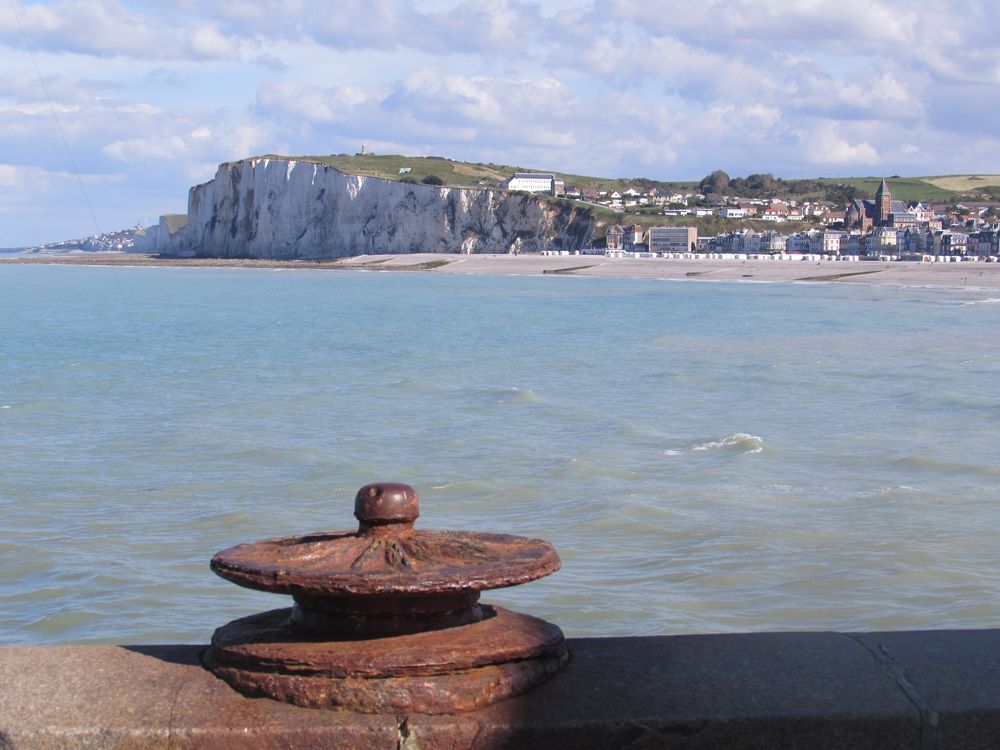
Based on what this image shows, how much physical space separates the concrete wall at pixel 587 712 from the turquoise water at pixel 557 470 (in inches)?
157

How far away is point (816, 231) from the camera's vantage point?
125 m

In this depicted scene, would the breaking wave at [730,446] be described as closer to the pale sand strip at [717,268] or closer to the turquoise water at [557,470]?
the turquoise water at [557,470]

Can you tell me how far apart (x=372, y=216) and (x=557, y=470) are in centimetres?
9608

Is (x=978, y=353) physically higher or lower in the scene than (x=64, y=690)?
lower

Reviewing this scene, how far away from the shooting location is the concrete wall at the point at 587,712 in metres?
2.00

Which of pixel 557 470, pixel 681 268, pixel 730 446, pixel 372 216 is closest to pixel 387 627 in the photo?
pixel 557 470

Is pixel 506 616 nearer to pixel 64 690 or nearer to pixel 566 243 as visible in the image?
pixel 64 690

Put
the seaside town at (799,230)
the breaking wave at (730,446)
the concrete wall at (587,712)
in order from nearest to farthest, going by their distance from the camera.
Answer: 1. the concrete wall at (587,712)
2. the breaking wave at (730,446)
3. the seaside town at (799,230)

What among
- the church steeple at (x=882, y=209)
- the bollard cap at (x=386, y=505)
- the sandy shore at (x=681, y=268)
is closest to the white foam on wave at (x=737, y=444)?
Answer: the bollard cap at (x=386, y=505)

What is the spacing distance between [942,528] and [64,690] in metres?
7.52

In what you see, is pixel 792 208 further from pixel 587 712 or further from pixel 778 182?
pixel 587 712

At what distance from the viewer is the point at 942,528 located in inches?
336

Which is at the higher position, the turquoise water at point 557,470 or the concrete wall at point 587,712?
the concrete wall at point 587,712

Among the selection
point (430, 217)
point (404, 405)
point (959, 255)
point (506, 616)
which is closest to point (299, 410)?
point (404, 405)
